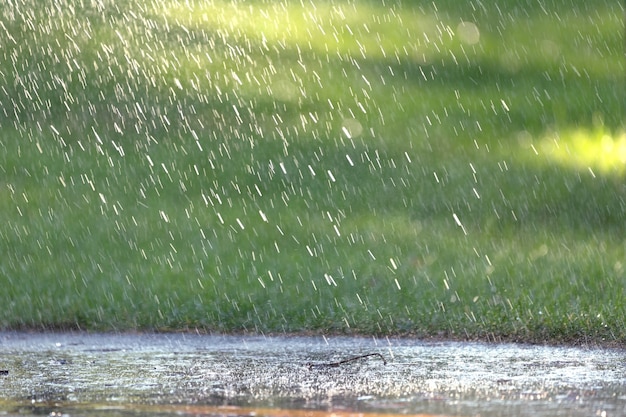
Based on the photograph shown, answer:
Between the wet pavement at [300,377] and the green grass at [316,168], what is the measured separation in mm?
699

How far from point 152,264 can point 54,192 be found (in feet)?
6.72

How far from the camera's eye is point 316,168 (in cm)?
1048

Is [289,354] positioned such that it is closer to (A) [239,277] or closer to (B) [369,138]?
(A) [239,277]

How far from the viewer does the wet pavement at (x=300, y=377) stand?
4.23 m

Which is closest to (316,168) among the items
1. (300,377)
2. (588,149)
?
(588,149)

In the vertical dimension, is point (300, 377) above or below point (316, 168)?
below

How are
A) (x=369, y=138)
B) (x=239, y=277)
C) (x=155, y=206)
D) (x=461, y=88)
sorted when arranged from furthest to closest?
1. (x=461, y=88)
2. (x=369, y=138)
3. (x=155, y=206)
4. (x=239, y=277)

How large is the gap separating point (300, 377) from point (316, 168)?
560 centimetres

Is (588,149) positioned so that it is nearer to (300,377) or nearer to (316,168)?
(316,168)

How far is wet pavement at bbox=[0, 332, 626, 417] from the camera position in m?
4.23

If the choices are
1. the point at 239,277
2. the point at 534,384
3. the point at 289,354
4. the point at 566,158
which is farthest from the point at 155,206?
the point at 534,384

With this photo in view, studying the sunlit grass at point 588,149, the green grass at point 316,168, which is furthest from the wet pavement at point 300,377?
the sunlit grass at point 588,149

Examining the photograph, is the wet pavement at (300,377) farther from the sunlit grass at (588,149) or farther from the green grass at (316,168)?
the sunlit grass at (588,149)

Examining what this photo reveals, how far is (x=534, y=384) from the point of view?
4711 millimetres
